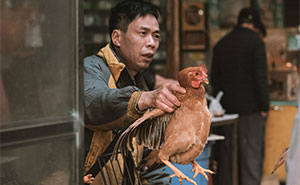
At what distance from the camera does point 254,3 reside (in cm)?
718

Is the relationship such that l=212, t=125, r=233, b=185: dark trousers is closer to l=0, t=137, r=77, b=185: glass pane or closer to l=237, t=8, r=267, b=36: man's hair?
l=237, t=8, r=267, b=36: man's hair

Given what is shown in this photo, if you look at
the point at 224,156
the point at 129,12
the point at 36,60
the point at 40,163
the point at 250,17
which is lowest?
the point at 224,156

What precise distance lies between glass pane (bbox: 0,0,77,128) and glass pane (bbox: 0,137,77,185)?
3.4 inches

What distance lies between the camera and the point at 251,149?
4.82 meters

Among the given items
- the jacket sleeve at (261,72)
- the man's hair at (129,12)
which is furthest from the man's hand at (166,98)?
the jacket sleeve at (261,72)

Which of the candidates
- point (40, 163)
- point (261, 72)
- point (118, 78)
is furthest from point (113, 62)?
point (261, 72)

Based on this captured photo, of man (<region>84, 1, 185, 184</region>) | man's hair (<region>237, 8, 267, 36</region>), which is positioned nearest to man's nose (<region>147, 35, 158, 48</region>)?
man (<region>84, 1, 185, 184</region>)

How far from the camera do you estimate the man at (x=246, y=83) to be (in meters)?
4.51

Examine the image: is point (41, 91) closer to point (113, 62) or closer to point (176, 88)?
point (176, 88)

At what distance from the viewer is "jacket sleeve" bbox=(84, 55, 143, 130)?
166 cm

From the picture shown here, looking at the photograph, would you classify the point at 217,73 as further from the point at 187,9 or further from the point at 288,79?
the point at 187,9

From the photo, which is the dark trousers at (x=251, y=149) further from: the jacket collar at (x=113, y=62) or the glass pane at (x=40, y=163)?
the glass pane at (x=40, y=163)

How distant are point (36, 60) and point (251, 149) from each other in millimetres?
3764

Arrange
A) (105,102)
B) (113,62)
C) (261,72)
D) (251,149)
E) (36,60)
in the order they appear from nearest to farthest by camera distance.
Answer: (36,60), (105,102), (113,62), (261,72), (251,149)
